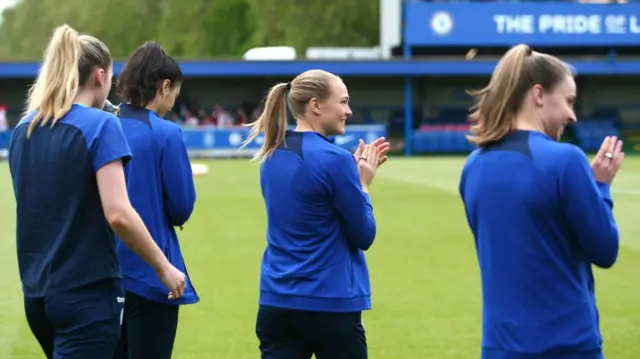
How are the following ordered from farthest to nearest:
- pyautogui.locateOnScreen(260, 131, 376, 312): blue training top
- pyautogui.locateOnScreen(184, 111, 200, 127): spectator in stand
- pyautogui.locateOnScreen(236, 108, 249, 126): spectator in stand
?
pyautogui.locateOnScreen(236, 108, 249, 126): spectator in stand
pyautogui.locateOnScreen(184, 111, 200, 127): spectator in stand
pyautogui.locateOnScreen(260, 131, 376, 312): blue training top

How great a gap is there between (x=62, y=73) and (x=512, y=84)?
170cm

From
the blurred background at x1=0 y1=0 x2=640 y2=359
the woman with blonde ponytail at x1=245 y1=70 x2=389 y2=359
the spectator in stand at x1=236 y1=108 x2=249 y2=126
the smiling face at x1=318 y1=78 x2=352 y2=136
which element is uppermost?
the smiling face at x1=318 y1=78 x2=352 y2=136

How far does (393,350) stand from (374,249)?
5.15 metres

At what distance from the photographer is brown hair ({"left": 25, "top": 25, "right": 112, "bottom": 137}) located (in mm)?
3850

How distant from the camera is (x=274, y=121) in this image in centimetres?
457

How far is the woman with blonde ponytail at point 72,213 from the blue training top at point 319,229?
2.18 ft

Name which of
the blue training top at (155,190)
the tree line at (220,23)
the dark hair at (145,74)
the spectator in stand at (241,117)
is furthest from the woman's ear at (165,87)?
the tree line at (220,23)

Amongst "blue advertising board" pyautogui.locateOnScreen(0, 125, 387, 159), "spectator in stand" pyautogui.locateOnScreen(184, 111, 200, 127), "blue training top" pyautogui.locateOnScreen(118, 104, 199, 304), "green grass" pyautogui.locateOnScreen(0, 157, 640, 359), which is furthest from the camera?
"spectator in stand" pyautogui.locateOnScreen(184, 111, 200, 127)

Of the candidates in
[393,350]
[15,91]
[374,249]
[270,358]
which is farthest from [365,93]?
[270,358]

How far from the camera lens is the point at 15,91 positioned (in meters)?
44.2

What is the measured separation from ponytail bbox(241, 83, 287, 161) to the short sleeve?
2.99 feet

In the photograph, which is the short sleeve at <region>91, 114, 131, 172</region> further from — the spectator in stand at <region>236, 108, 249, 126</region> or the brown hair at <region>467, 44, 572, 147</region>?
the spectator in stand at <region>236, 108, 249, 126</region>

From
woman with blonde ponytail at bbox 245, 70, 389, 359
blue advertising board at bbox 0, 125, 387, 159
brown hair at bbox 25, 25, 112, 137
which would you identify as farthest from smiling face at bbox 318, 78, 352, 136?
blue advertising board at bbox 0, 125, 387, 159

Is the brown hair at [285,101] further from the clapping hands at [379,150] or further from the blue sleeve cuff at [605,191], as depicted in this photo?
the blue sleeve cuff at [605,191]
